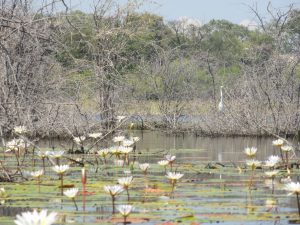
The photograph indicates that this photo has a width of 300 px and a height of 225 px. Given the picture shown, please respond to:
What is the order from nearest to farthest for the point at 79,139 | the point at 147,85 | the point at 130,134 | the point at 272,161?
1. the point at 272,161
2. the point at 79,139
3. the point at 130,134
4. the point at 147,85

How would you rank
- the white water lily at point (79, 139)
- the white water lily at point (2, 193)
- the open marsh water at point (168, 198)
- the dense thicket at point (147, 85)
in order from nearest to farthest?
1. the open marsh water at point (168, 198)
2. the white water lily at point (2, 193)
3. the white water lily at point (79, 139)
4. the dense thicket at point (147, 85)

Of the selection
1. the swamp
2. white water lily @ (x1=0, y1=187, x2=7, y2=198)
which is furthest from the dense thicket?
white water lily @ (x1=0, y1=187, x2=7, y2=198)

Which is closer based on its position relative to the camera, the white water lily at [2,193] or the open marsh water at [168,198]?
the open marsh water at [168,198]

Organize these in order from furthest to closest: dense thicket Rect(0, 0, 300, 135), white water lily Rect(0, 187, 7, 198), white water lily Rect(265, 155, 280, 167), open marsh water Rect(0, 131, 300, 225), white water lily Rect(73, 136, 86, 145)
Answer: dense thicket Rect(0, 0, 300, 135) < white water lily Rect(73, 136, 86, 145) < white water lily Rect(265, 155, 280, 167) < white water lily Rect(0, 187, 7, 198) < open marsh water Rect(0, 131, 300, 225)

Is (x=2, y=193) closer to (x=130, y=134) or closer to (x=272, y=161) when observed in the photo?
(x=272, y=161)

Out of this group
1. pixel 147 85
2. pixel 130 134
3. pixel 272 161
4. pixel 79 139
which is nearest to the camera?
pixel 272 161

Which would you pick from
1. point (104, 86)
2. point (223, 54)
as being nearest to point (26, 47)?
point (104, 86)

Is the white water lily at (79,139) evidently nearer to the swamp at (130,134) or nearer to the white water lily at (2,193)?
the swamp at (130,134)

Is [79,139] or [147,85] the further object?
[147,85]

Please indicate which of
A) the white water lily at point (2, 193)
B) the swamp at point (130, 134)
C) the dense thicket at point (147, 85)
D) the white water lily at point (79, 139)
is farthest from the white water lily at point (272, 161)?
the dense thicket at point (147, 85)

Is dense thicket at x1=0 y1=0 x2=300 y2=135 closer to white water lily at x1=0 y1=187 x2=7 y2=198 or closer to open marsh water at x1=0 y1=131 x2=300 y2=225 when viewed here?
open marsh water at x1=0 y1=131 x2=300 y2=225

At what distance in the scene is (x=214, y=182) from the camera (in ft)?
26.4

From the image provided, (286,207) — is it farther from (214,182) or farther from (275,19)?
(275,19)

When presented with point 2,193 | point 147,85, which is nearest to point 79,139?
point 2,193
